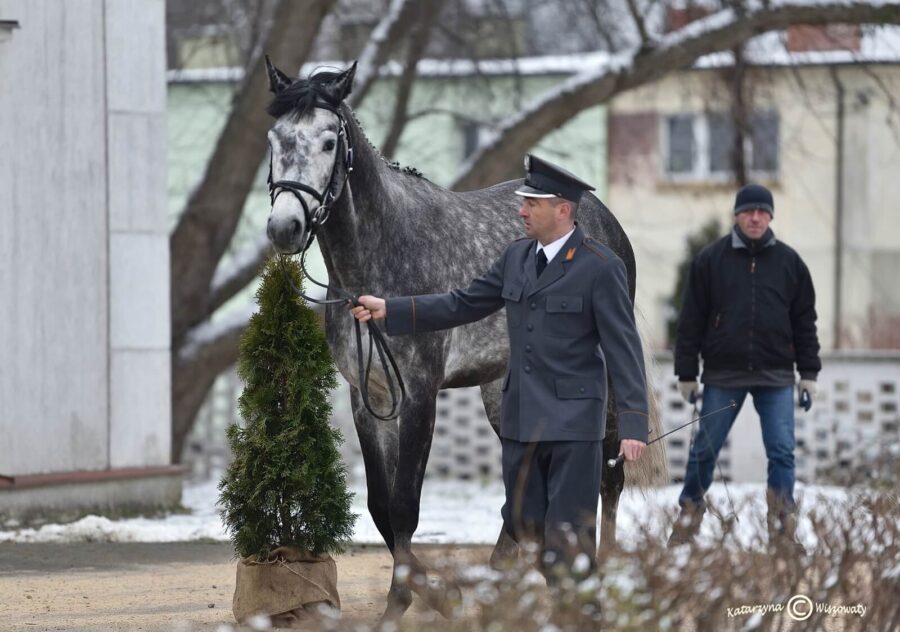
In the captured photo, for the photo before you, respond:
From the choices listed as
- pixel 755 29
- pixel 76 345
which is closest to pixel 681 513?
pixel 76 345

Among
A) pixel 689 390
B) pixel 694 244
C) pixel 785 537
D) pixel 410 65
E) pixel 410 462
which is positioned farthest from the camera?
pixel 694 244

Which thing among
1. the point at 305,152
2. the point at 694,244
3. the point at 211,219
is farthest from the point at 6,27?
the point at 694,244

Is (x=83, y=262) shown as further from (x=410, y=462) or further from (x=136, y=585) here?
(x=410, y=462)

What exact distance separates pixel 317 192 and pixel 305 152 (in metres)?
0.17

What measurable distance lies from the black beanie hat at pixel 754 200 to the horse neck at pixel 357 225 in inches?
114

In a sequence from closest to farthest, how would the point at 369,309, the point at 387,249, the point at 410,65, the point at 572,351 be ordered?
the point at 572,351 < the point at 369,309 < the point at 387,249 < the point at 410,65

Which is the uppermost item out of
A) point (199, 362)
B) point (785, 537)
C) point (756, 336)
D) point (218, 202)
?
point (218, 202)

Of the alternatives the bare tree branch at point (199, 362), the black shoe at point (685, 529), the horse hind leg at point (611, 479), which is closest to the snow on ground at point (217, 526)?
the horse hind leg at point (611, 479)

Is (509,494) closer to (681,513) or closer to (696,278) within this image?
(681,513)

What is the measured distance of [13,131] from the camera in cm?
1018

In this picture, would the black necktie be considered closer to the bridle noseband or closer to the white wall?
the bridle noseband

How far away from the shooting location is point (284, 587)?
629 cm

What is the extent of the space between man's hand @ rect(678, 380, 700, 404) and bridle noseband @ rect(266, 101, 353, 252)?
3353 millimetres

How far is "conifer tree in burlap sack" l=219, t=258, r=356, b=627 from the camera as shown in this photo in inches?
247
